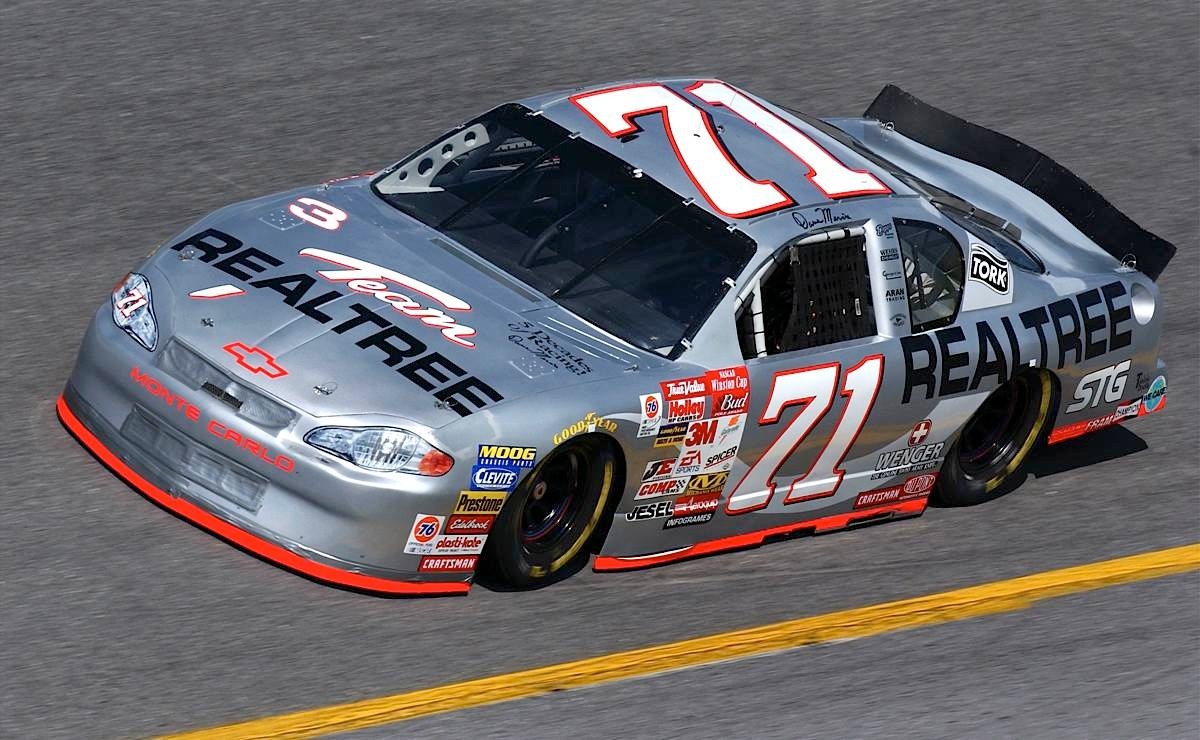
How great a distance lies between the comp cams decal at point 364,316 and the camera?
19.2ft

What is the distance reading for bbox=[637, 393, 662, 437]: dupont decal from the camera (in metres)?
6.07

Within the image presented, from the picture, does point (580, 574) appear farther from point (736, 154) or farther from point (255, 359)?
point (736, 154)

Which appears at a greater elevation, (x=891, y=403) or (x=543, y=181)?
(x=543, y=181)

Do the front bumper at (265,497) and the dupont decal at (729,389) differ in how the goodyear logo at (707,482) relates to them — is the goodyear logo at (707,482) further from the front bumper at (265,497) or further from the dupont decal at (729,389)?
the front bumper at (265,497)

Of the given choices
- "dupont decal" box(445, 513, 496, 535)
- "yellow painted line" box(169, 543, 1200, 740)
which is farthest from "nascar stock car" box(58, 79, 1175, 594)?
"yellow painted line" box(169, 543, 1200, 740)

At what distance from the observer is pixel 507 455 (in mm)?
5730

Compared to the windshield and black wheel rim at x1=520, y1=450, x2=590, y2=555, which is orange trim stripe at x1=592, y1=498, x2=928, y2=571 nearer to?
black wheel rim at x1=520, y1=450, x2=590, y2=555

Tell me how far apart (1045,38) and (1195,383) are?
14.0 ft

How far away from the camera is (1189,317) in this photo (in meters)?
9.24

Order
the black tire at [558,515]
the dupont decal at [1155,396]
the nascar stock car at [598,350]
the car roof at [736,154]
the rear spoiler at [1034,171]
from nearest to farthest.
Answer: the nascar stock car at [598,350], the black tire at [558,515], the car roof at [736,154], the dupont decal at [1155,396], the rear spoiler at [1034,171]

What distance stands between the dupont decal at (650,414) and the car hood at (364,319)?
0.16 m

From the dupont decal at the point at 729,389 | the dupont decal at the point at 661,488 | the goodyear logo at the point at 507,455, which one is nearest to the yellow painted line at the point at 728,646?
the dupont decal at the point at 661,488

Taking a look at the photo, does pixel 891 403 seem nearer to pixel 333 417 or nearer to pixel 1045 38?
pixel 333 417

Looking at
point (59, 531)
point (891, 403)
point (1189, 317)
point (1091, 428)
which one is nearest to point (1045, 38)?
point (1189, 317)
